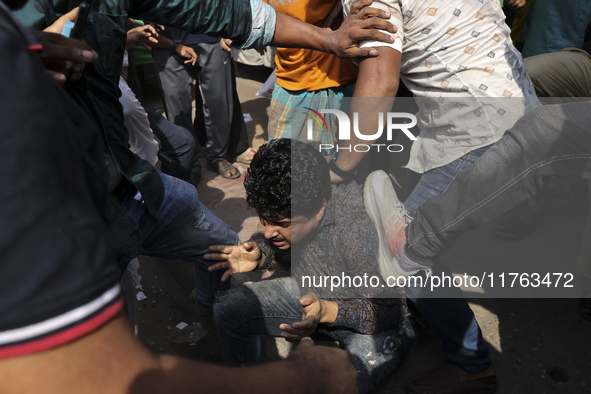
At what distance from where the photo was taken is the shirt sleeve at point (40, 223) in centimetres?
49

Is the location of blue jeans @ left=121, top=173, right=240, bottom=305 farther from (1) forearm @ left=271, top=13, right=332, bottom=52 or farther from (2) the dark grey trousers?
(2) the dark grey trousers

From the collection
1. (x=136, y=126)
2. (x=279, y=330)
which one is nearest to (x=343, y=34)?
(x=136, y=126)

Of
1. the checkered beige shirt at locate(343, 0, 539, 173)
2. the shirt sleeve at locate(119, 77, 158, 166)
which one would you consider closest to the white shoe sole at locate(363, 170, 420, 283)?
the checkered beige shirt at locate(343, 0, 539, 173)

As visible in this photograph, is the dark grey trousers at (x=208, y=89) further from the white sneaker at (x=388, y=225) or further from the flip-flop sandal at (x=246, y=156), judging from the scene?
the white sneaker at (x=388, y=225)

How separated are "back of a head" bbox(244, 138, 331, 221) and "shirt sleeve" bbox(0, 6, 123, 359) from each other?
4.46 feet

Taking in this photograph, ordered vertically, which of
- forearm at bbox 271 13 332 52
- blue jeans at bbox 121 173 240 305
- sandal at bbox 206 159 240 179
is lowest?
sandal at bbox 206 159 240 179

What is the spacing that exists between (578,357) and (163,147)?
8.34ft

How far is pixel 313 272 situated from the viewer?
2.04m

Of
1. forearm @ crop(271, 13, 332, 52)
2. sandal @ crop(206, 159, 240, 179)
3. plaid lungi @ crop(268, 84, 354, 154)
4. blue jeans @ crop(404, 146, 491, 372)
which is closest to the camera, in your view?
forearm @ crop(271, 13, 332, 52)

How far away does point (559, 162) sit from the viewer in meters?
1.54

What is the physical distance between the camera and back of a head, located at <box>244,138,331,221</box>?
1.90m

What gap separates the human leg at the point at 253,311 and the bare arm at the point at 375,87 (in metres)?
0.83

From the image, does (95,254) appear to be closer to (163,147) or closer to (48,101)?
(48,101)

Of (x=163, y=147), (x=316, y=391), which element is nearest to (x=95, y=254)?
(x=316, y=391)
